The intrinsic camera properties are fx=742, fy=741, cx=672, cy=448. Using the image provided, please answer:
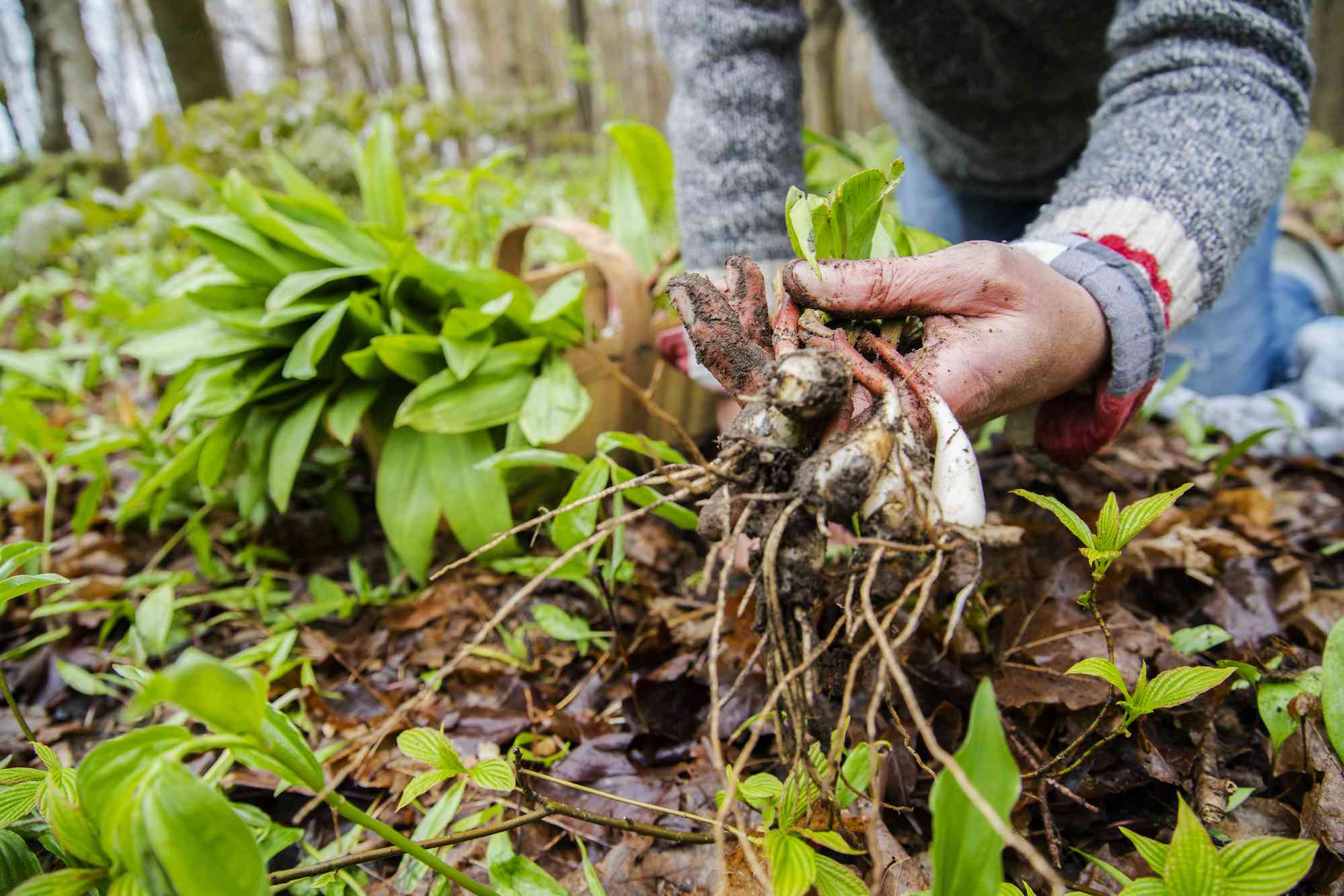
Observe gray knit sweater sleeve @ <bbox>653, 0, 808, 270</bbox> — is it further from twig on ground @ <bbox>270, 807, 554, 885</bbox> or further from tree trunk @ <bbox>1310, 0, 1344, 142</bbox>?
tree trunk @ <bbox>1310, 0, 1344, 142</bbox>

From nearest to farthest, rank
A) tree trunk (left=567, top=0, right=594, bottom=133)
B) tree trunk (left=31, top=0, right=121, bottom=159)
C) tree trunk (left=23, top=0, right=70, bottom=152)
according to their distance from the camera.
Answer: tree trunk (left=31, top=0, right=121, bottom=159) < tree trunk (left=23, top=0, right=70, bottom=152) < tree trunk (left=567, top=0, right=594, bottom=133)

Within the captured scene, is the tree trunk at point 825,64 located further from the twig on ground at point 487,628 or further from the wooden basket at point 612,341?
the twig on ground at point 487,628

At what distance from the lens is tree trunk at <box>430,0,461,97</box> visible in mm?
11508

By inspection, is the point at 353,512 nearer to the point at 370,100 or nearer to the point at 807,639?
the point at 807,639

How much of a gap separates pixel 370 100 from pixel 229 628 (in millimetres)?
4851

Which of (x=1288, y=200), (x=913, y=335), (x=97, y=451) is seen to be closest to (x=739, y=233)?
(x=913, y=335)

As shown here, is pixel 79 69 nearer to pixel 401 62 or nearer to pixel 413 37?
pixel 413 37

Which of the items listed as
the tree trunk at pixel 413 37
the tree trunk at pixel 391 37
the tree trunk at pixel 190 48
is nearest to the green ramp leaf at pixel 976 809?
the tree trunk at pixel 190 48

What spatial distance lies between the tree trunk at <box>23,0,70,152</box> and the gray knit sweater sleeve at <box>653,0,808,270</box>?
689 cm

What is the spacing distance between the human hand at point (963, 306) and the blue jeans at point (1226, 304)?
1.30m

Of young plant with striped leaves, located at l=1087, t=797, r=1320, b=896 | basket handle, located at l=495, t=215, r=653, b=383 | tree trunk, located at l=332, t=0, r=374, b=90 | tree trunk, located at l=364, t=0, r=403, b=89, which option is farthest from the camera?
tree trunk, located at l=364, t=0, r=403, b=89

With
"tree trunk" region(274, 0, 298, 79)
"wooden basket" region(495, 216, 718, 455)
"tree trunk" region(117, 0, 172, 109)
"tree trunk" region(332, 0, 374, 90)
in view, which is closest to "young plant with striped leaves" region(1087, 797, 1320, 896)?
"wooden basket" region(495, 216, 718, 455)

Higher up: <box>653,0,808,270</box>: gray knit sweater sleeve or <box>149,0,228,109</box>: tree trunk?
<box>149,0,228,109</box>: tree trunk

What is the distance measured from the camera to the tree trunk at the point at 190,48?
4328 millimetres
